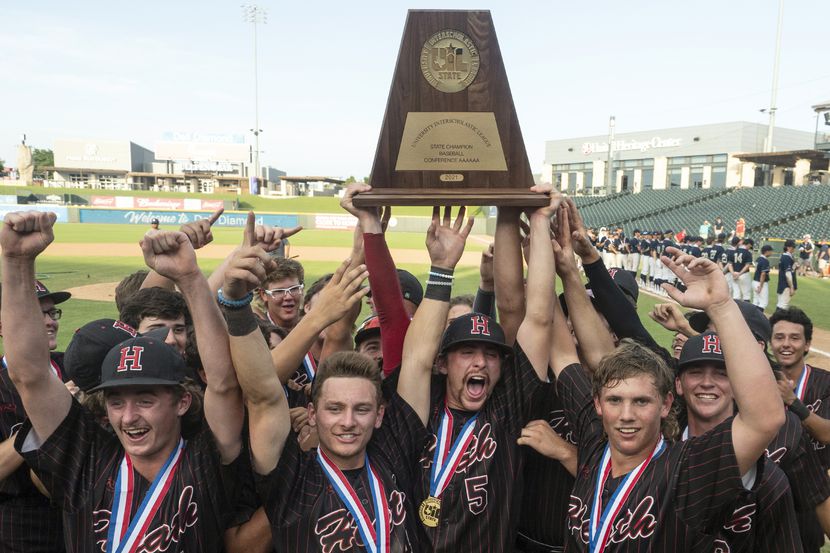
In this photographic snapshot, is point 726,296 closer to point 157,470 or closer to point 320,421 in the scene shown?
point 320,421

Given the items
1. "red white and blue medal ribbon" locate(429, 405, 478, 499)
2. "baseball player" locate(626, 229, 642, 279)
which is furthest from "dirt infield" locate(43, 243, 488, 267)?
"red white and blue medal ribbon" locate(429, 405, 478, 499)

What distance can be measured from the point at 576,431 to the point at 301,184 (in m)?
87.8

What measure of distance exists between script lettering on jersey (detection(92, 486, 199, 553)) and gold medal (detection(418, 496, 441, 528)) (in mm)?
987

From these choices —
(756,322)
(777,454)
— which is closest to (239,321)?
(777,454)

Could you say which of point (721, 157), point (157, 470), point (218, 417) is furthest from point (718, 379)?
point (721, 157)

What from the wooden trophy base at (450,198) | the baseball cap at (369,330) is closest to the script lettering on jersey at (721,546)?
the wooden trophy base at (450,198)

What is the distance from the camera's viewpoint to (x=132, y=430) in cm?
240

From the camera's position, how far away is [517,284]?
10.9ft

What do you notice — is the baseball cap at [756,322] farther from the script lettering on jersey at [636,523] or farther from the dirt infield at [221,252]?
the dirt infield at [221,252]

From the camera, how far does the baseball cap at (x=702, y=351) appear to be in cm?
273

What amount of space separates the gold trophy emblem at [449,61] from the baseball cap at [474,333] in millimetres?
1258

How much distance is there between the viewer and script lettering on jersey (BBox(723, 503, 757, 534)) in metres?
2.52

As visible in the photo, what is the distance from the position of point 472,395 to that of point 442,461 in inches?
14.0

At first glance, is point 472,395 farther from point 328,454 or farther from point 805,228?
point 805,228
